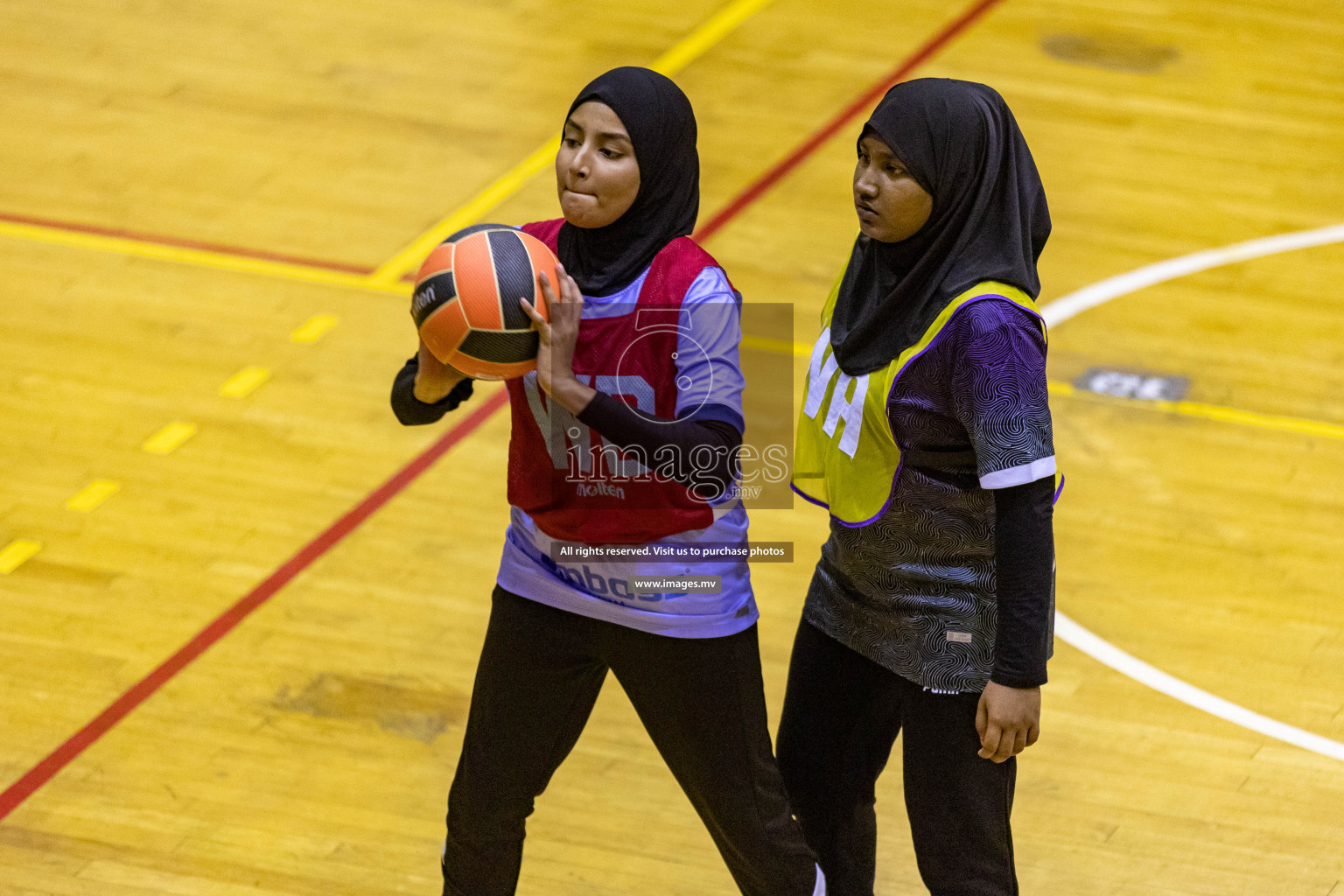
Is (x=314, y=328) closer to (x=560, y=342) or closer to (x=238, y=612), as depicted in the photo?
(x=238, y=612)

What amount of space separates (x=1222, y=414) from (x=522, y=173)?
3118 mm

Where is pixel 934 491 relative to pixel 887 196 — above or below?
below

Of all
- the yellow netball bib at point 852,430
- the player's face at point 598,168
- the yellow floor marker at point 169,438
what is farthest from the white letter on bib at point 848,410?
the yellow floor marker at point 169,438

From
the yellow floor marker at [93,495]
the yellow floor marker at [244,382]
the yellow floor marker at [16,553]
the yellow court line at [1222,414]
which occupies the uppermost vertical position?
the yellow floor marker at [244,382]

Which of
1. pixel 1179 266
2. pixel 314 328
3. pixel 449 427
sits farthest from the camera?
pixel 1179 266

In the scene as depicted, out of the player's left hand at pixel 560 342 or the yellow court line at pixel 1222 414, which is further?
the yellow court line at pixel 1222 414

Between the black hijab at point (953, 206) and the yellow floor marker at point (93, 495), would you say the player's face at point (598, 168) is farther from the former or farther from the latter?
the yellow floor marker at point (93, 495)

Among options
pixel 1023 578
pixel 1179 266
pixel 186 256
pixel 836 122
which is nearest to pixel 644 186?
pixel 1023 578

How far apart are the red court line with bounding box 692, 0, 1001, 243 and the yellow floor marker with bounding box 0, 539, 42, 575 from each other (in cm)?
286

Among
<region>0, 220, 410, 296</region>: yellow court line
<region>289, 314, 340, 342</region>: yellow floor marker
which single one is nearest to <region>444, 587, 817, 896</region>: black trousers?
<region>289, 314, 340, 342</region>: yellow floor marker

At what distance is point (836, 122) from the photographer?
23.6ft

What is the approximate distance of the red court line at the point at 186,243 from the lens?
595 cm

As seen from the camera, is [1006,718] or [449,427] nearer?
[1006,718]

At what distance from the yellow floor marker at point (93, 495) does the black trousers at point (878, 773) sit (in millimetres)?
2686
